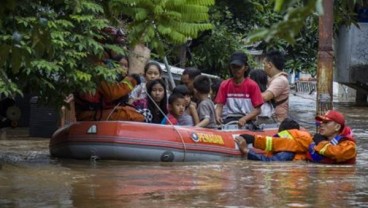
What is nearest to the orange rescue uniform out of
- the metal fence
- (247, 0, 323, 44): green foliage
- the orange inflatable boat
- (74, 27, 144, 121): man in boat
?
the orange inflatable boat

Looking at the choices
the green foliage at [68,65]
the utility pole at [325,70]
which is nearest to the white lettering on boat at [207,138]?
the green foliage at [68,65]

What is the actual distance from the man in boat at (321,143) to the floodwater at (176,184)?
17 centimetres

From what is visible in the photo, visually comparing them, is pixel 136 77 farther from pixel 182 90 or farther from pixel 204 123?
pixel 204 123

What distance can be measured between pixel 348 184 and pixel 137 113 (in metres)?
3.50

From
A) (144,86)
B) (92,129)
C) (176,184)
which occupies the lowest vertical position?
(176,184)

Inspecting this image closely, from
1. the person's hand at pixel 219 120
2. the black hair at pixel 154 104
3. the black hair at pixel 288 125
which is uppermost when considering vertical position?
the black hair at pixel 154 104

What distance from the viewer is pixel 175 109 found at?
11.0 m

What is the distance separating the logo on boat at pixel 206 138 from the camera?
34.1ft

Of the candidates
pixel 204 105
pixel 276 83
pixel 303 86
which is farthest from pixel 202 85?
pixel 303 86

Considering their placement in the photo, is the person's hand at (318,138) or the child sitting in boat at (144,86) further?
the child sitting in boat at (144,86)

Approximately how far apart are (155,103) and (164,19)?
6125 millimetres

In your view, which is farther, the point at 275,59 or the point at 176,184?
the point at 275,59

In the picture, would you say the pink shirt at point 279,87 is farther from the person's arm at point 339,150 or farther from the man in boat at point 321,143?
the person's arm at point 339,150

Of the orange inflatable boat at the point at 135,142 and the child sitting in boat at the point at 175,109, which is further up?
the child sitting in boat at the point at 175,109
